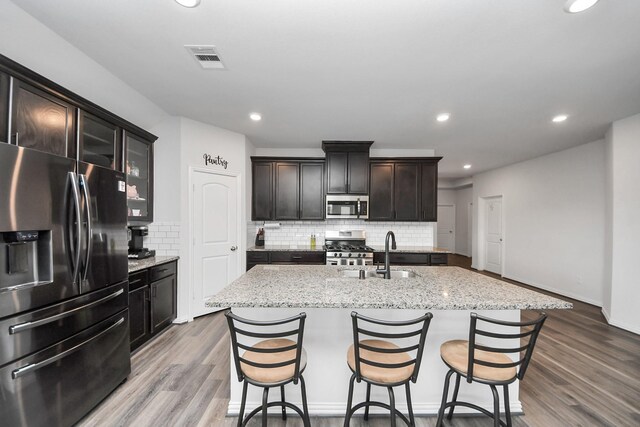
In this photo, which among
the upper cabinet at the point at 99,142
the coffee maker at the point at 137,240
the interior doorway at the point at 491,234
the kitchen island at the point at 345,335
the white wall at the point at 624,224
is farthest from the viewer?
the interior doorway at the point at 491,234

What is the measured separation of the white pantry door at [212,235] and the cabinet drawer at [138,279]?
737mm

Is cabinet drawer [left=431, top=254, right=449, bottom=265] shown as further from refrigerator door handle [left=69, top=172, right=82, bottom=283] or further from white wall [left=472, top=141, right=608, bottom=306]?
refrigerator door handle [left=69, top=172, right=82, bottom=283]

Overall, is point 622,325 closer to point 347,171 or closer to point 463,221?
point 347,171

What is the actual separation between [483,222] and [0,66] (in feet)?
28.0

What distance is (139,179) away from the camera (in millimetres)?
3176

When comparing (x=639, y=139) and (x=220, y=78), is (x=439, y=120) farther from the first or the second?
(x=220, y=78)

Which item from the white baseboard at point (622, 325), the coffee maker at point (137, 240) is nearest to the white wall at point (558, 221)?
the white baseboard at point (622, 325)

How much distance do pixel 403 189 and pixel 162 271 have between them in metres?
3.90

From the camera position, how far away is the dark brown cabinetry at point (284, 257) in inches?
166

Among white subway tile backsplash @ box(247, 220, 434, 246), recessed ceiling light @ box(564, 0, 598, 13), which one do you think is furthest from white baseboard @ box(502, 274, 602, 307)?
recessed ceiling light @ box(564, 0, 598, 13)

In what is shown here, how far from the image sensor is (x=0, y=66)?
1570 mm

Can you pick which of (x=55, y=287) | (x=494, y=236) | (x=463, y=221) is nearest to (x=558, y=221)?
(x=494, y=236)

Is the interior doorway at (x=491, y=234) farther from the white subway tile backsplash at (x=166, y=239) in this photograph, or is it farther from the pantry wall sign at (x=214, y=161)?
the white subway tile backsplash at (x=166, y=239)

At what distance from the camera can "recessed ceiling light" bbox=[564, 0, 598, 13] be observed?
5.06 ft
